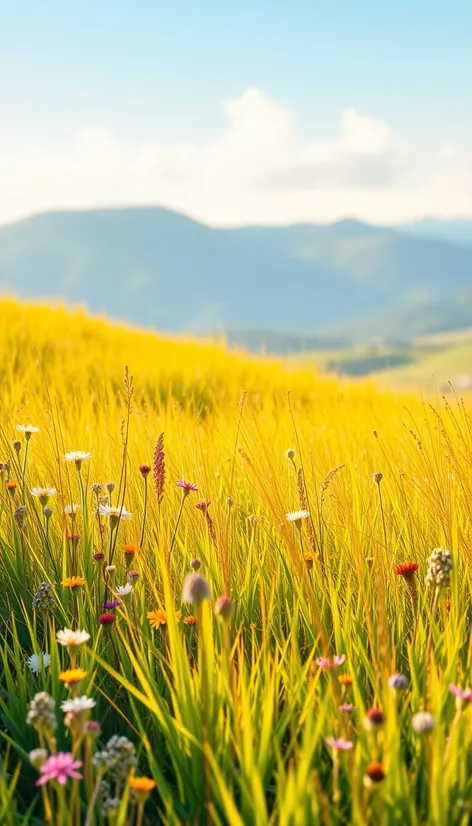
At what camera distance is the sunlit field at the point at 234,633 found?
4.09ft

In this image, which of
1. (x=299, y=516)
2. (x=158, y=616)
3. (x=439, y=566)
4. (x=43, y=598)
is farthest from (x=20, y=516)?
(x=439, y=566)

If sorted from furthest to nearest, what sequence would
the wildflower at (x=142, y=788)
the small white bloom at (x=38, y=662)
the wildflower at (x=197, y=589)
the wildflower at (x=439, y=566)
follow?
the small white bloom at (x=38, y=662), the wildflower at (x=439, y=566), the wildflower at (x=142, y=788), the wildflower at (x=197, y=589)

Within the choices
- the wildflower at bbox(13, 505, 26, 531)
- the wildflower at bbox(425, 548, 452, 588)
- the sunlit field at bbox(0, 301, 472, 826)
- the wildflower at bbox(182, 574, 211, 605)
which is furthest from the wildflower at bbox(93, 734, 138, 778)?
the wildflower at bbox(13, 505, 26, 531)

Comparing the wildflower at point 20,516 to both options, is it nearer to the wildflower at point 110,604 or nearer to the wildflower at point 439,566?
the wildflower at point 110,604

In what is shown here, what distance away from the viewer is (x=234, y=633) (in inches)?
75.9

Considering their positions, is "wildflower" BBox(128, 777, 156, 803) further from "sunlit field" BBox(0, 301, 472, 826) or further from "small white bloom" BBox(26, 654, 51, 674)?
"small white bloom" BBox(26, 654, 51, 674)

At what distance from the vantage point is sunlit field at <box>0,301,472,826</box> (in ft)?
4.09

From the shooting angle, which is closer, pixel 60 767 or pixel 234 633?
pixel 60 767

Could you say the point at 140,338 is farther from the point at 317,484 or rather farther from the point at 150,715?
the point at 150,715

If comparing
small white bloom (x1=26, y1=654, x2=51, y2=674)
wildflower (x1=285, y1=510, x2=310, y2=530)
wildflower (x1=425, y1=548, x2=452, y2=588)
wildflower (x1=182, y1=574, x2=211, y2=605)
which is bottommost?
small white bloom (x1=26, y1=654, x2=51, y2=674)

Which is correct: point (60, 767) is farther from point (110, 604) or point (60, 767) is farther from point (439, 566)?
point (439, 566)

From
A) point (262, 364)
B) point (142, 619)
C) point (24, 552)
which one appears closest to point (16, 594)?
point (24, 552)

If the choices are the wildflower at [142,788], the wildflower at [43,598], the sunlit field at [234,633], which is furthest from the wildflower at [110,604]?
the wildflower at [142,788]

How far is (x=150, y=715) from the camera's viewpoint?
65.6 inches
